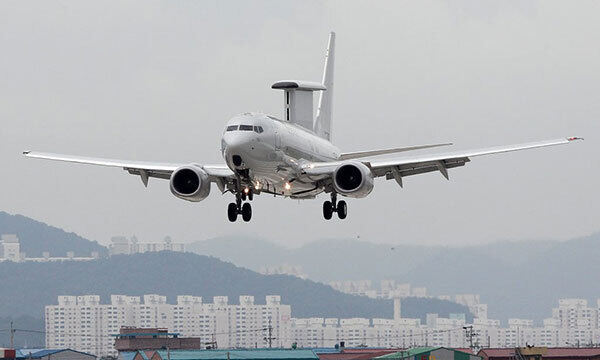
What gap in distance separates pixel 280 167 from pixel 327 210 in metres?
10.5

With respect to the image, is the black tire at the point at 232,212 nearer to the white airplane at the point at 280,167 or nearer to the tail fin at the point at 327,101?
the white airplane at the point at 280,167

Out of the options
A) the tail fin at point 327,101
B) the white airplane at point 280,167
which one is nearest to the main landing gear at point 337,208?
the white airplane at point 280,167

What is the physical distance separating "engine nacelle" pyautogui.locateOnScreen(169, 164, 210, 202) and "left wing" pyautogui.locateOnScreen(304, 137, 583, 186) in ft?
19.7

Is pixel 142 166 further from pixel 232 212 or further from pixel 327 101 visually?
pixel 327 101

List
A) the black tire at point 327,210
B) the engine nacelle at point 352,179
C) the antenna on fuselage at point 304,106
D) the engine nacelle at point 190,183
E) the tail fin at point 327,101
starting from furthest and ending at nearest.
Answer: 1. the tail fin at point 327,101
2. the antenna on fuselage at point 304,106
3. the black tire at point 327,210
4. the engine nacelle at point 352,179
5. the engine nacelle at point 190,183

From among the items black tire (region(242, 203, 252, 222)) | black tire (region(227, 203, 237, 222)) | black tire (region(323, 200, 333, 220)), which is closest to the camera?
black tire (region(227, 203, 237, 222))

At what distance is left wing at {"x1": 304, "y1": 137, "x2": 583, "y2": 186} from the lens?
7644 centimetres

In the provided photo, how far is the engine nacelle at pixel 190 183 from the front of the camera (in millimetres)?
73125

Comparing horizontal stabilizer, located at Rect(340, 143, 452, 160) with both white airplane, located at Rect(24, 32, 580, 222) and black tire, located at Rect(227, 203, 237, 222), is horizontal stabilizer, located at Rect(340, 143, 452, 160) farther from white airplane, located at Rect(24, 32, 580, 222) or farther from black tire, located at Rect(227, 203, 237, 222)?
black tire, located at Rect(227, 203, 237, 222)

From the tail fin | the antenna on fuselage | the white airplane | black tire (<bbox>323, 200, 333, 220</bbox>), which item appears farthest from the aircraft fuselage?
the tail fin

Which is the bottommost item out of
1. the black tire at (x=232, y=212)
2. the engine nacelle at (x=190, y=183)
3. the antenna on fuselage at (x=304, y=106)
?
the black tire at (x=232, y=212)

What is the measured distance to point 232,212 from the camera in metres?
76.2

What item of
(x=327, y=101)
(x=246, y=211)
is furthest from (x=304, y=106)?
(x=246, y=211)

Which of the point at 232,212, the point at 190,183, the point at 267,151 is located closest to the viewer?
the point at 267,151
